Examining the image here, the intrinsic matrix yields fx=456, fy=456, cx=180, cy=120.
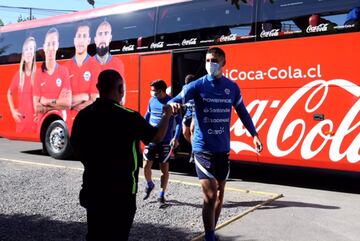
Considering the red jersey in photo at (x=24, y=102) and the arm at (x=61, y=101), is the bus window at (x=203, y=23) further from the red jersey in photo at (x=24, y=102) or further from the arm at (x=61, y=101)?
the red jersey in photo at (x=24, y=102)

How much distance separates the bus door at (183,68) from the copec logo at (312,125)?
190cm

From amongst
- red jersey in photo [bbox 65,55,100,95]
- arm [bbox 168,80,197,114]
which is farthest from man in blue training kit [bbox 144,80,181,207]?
red jersey in photo [bbox 65,55,100,95]

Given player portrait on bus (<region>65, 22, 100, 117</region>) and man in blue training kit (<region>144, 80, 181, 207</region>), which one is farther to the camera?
player portrait on bus (<region>65, 22, 100, 117</region>)

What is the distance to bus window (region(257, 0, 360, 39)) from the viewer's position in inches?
297

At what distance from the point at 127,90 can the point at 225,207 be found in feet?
16.2

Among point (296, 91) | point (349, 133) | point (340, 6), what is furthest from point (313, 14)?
point (349, 133)

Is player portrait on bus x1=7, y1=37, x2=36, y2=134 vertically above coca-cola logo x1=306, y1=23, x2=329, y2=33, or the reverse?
coca-cola logo x1=306, y1=23, x2=329, y2=33

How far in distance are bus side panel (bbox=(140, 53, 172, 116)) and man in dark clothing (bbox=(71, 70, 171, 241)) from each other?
6.57 m

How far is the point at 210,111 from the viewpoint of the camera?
4.58 m

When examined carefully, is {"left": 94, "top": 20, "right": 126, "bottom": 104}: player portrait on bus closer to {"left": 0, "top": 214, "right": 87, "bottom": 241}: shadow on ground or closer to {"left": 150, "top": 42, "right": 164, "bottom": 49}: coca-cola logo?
{"left": 150, "top": 42, "right": 164, "bottom": 49}: coca-cola logo

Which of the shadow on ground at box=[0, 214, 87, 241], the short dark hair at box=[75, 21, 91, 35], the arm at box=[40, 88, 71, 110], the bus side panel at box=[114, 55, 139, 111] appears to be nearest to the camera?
the shadow on ground at box=[0, 214, 87, 241]

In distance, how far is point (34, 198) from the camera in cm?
686

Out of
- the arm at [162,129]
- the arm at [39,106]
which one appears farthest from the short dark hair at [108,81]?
the arm at [39,106]

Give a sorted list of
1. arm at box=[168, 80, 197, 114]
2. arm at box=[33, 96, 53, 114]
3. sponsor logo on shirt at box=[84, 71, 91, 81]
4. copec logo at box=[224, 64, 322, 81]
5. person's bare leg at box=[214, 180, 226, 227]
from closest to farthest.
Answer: arm at box=[168, 80, 197, 114] < person's bare leg at box=[214, 180, 226, 227] < copec logo at box=[224, 64, 322, 81] < sponsor logo on shirt at box=[84, 71, 91, 81] < arm at box=[33, 96, 53, 114]
